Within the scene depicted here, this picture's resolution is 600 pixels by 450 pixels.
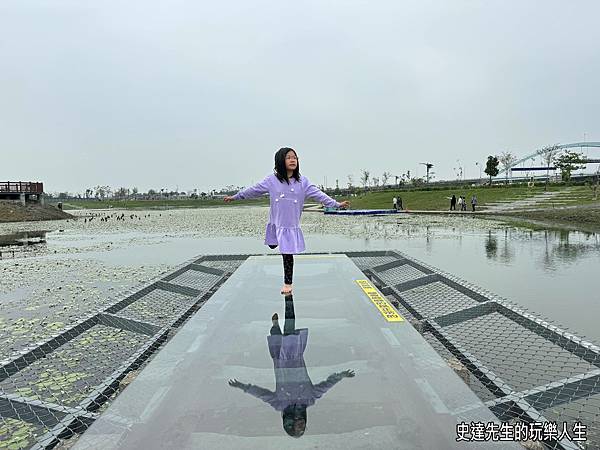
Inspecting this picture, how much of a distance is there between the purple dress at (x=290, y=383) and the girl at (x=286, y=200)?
6.28ft

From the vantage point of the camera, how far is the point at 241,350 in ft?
11.7

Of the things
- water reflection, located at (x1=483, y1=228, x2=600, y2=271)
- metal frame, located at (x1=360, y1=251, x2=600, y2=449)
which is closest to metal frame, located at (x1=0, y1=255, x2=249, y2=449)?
metal frame, located at (x1=360, y1=251, x2=600, y2=449)

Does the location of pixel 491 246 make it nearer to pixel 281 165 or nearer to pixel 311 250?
pixel 311 250

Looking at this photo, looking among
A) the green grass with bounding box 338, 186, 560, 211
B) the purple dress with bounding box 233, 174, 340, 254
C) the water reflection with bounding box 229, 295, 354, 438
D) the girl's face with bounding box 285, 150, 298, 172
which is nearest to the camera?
the water reflection with bounding box 229, 295, 354, 438

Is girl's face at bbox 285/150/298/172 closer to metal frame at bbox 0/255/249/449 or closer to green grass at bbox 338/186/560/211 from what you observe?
metal frame at bbox 0/255/249/449

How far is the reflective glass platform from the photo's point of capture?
7.60 ft

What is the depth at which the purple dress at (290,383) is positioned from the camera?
8.94 feet

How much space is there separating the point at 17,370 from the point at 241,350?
181 cm

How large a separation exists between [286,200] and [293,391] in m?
2.97

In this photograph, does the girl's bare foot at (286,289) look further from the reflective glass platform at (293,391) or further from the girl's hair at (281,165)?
the girl's hair at (281,165)

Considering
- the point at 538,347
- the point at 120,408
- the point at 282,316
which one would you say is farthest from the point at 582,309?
the point at 120,408

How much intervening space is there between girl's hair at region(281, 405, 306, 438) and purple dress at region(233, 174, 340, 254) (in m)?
2.91

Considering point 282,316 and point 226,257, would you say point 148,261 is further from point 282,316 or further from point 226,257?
point 282,316

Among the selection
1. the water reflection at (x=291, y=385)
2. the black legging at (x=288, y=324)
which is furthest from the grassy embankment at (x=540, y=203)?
the water reflection at (x=291, y=385)
